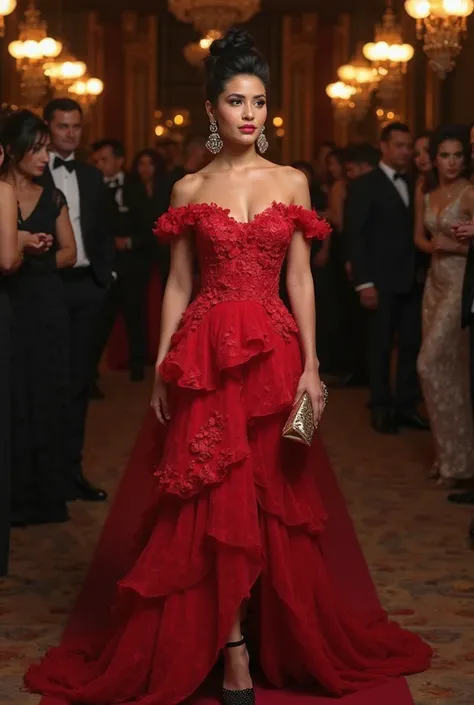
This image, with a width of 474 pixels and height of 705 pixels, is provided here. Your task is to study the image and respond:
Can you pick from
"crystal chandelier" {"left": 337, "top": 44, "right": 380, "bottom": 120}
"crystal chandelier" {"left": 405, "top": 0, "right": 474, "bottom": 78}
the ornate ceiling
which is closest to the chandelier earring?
"crystal chandelier" {"left": 405, "top": 0, "right": 474, "bottom": 78}

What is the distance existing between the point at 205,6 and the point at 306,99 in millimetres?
10619

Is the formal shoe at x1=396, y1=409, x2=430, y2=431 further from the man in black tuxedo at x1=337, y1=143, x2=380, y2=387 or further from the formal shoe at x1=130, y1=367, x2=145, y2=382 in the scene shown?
the formal shoe at x1=130, y1=367, x2=145, y2=382

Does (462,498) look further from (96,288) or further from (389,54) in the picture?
(389,54)

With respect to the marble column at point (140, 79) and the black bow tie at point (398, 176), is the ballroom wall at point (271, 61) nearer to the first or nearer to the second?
the marble column at point (140, 79)

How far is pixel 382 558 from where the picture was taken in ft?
18.8

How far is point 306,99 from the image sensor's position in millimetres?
26531

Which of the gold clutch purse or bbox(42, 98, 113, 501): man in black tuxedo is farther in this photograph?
bbox(42, 98, 113, 501): man in black tuxedo

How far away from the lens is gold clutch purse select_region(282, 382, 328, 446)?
386 centimetres

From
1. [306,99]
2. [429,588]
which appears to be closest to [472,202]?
[429,588]

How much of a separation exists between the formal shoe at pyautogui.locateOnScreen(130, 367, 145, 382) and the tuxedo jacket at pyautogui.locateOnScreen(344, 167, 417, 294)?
3251mm

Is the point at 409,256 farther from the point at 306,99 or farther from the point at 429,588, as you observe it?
the point at 306,99

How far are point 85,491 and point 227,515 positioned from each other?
3.10 metres

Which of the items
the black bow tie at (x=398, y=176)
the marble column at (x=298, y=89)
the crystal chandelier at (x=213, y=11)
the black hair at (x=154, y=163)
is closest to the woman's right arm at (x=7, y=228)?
the black bow tie at (x=398, y=176)

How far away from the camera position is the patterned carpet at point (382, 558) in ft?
14.5
